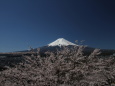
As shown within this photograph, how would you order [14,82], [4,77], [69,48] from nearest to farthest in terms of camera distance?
1. [14,82]
2. [4,77]
3. [69,48]

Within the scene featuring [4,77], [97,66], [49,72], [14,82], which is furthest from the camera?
[97,66]

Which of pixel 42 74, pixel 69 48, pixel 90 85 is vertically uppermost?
pixel 69 48

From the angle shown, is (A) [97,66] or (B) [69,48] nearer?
(A) [97,66]

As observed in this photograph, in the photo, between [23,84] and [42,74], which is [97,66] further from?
[23,84]

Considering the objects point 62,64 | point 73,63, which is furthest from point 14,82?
point 73,63

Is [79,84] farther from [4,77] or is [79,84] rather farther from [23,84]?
[4,77]

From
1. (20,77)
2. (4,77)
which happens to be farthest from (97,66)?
(4,77)

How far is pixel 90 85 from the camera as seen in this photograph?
3.18 meters

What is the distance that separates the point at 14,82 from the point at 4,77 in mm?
411

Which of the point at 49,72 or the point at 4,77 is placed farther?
the point at 4,77

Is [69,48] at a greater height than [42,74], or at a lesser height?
greater

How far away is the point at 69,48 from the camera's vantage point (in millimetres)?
4168

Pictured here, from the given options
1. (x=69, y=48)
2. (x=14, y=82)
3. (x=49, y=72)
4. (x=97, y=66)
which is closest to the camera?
(x=49, y=72)

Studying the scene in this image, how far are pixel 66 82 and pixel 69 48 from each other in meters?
1.23
